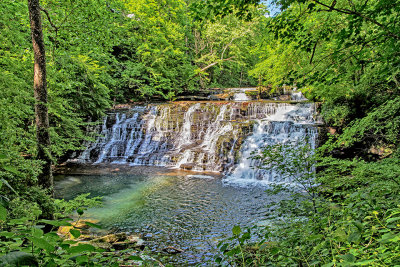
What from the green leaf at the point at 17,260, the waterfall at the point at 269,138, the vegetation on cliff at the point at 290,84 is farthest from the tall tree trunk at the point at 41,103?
the waterfall at the point at 269,138

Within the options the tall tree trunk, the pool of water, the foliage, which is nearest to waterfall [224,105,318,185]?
the pool of water

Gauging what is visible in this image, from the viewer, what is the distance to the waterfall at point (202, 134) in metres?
11.1

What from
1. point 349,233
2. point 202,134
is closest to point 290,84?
point 349,233

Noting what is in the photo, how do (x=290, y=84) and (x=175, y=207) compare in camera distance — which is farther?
(x=175, y=207)

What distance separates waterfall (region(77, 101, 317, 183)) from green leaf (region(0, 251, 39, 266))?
8.90 metres

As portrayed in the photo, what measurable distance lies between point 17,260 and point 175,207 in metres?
6.04

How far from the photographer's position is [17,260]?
94cm

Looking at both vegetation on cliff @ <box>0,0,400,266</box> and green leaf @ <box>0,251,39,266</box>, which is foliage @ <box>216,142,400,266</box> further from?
green leaf @ <box>0,251,39,266</box>

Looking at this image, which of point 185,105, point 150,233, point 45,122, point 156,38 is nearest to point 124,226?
point 150,233

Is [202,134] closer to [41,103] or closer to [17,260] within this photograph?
[41,103]

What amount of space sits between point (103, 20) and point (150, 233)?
5827 millimetres

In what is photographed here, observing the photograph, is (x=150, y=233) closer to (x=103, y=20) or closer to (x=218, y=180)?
(x=218, y=180)

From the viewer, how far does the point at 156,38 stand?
19.3 m

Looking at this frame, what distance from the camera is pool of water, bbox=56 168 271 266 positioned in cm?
482
